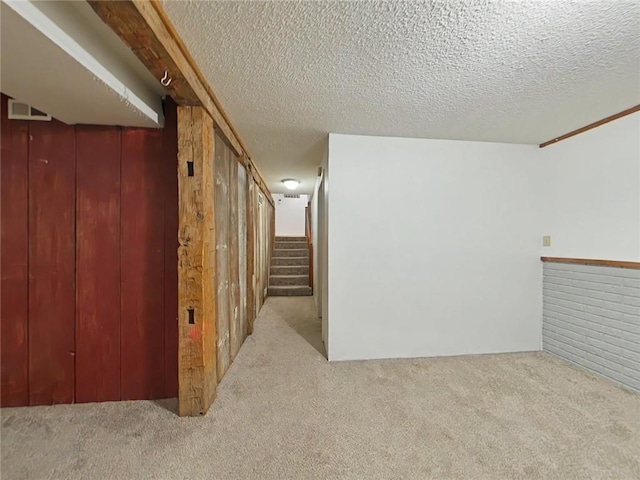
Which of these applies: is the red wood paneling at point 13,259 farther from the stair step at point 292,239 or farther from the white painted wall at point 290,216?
the white painted wall at point 290,216

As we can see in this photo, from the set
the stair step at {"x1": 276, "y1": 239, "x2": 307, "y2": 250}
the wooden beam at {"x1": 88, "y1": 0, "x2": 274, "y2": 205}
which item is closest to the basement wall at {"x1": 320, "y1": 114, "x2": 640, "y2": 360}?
the wooden beam at {"x1": 88, "y1": 0, "x2": 274, "y2": 205}

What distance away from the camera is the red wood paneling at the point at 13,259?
1.70 m

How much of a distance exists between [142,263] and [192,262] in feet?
1.59

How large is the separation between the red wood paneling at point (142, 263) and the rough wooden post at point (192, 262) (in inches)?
12.5

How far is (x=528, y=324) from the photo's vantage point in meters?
2.71

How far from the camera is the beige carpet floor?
1.29m

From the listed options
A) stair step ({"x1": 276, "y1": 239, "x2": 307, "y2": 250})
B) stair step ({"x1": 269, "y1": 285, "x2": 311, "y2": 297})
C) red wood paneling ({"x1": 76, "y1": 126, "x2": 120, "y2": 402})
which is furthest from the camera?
stair step ({"x1": 276, "y1": 239, "x2": 307, "y2": 250})

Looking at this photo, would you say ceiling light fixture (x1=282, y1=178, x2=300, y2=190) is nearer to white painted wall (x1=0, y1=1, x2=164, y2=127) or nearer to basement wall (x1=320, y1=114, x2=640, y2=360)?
basement wall (x1=320, y1=114, x2=640, y2=360)

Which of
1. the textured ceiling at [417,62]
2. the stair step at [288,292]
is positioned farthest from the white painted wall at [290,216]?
the textured ceiling at [417,62]

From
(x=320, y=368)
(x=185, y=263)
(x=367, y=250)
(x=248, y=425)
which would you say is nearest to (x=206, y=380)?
(x=248, y=425)

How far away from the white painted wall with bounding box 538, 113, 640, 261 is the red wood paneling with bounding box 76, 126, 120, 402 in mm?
3881

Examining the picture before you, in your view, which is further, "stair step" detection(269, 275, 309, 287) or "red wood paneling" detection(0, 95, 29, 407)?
"stair step" detection(269, 275, 309, 287)

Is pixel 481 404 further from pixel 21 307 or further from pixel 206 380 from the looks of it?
pixel 21 307

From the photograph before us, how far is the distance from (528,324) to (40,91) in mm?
4265
